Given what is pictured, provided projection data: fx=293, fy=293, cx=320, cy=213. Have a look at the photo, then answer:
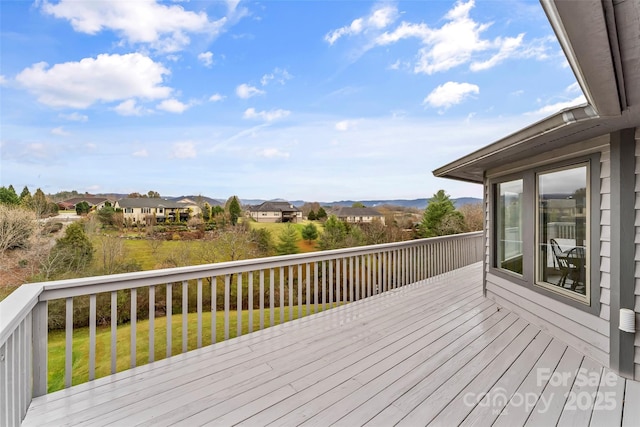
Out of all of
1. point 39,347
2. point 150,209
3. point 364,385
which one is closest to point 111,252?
point 150,209

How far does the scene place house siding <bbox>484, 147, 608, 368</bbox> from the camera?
2.55m

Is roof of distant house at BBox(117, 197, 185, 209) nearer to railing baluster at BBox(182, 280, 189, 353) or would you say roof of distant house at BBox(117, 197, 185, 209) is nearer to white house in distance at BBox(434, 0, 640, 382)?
railing baluster at BBox(182, 280, 189, 353)

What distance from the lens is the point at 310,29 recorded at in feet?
36.4

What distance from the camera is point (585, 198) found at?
111 inches

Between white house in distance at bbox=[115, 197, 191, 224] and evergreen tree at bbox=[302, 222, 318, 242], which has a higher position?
white house in distance at bbox=[115, 197, 191, 224]

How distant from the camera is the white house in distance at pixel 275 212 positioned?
52.9 ft

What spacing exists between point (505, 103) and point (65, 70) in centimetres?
1600

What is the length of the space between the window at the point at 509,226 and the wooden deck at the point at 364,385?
3.30 ft

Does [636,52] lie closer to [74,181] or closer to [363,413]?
[363,413]

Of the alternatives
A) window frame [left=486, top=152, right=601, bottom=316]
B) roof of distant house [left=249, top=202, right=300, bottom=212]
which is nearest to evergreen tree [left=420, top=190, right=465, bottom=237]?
roof of distant house [left=249, top=202, right=300, bottom=212]

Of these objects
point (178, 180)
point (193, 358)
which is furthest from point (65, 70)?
point (193, 358)

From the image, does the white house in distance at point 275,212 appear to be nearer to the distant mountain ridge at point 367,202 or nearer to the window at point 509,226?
the distant mountain ridge at point 367,202

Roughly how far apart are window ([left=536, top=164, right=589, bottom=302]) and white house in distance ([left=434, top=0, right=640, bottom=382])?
0.01m

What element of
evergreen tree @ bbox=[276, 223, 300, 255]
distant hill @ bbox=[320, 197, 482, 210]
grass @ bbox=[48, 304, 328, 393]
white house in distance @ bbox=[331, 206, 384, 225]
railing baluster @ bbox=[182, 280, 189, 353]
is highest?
distant hill @ bbox=[320, 197, 482, 210]
